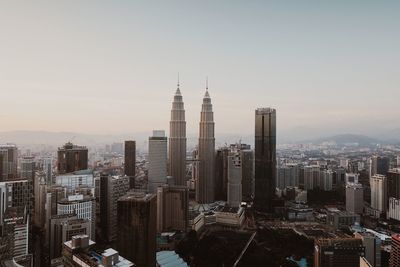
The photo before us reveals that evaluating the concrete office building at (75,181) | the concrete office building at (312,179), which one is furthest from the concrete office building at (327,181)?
the concrete office building at (75,181)

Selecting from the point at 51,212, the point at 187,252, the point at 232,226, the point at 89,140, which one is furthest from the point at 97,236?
A: the point at 89,140

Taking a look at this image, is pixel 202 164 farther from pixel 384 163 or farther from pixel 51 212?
pixel 384 163

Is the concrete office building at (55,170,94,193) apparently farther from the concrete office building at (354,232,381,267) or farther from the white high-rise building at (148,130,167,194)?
the concrete office building at (354,232,381,267)

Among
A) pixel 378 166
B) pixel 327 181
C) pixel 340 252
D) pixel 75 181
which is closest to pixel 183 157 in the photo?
pixel 75 181

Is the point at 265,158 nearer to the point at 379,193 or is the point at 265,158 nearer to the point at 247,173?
the point at 247,173

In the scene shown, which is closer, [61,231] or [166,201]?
[61,231]

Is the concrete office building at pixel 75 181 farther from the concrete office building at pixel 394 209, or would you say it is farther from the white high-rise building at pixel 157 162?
the concrete office building at pixel 394 209
